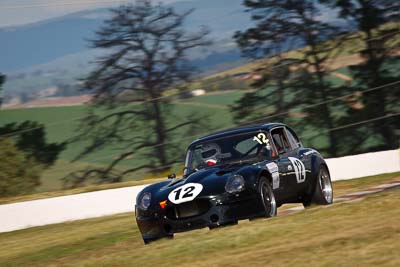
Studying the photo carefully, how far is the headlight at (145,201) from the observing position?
39.7 feet

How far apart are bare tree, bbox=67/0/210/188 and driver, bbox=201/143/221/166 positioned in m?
15.0

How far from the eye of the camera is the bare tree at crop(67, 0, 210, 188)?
29.1m

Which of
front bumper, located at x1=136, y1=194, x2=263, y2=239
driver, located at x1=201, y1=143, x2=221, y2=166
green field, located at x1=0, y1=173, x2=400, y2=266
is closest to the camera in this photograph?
green field, located at x1=0, y1=173, x2=400, y2=266

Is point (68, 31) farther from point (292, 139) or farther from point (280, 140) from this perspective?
point (280, 140)

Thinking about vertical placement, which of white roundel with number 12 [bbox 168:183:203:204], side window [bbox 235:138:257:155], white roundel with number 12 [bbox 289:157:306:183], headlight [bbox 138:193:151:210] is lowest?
white roundel with number 12 [bbox 289:157:306:183]

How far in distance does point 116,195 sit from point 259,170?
1035 centimetres

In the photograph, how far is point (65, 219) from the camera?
21.5 metres

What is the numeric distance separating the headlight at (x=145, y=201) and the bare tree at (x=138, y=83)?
16.1 m

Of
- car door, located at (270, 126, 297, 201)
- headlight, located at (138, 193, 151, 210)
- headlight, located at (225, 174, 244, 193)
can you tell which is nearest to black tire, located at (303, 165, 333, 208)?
car door, located at (270, 126, 297, 201)

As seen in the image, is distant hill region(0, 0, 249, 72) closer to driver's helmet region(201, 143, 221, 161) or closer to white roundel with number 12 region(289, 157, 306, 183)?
white roundel with number 12 region(289, 157, 306, 183)

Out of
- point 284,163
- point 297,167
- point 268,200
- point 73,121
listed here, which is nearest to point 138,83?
point 73,121

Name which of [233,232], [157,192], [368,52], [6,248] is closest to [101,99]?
[368,52]

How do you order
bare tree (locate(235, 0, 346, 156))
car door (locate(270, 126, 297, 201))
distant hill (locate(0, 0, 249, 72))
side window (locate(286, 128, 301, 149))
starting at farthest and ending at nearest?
1. distant hill (locate(0, 0, 249, 72))
2. bare tree (locate(235, 0, 346, 156))
3. side window (locate(286, 128, 301, 149))
4. car door (locate(270, 126, 297, 201))

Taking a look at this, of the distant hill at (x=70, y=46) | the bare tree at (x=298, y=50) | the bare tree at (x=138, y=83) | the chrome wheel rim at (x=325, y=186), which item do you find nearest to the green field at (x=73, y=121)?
the bare tree at (x=138, y=83)
